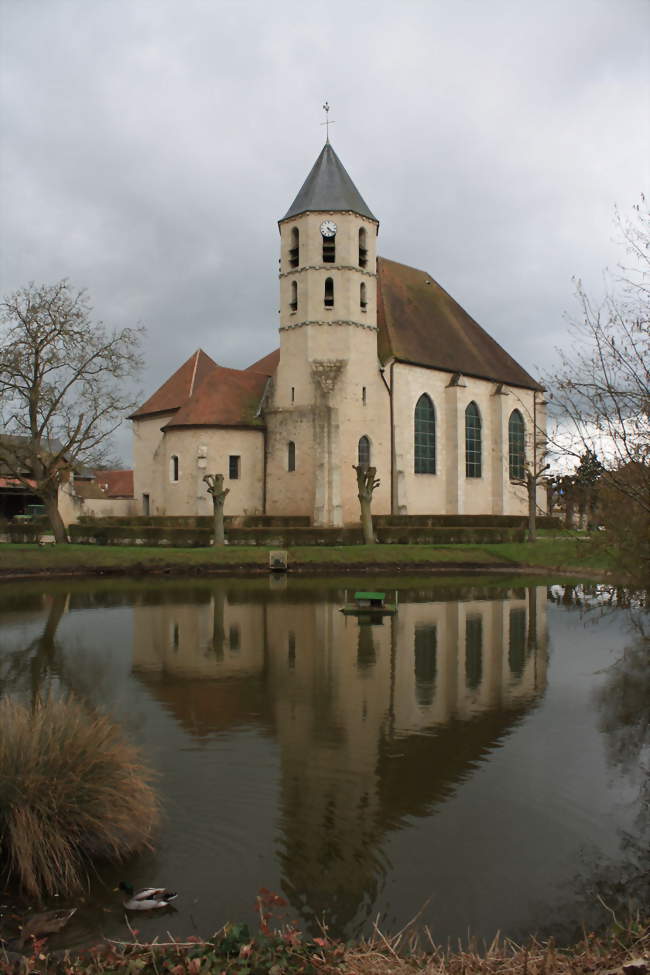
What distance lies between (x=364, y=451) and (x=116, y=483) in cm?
5061

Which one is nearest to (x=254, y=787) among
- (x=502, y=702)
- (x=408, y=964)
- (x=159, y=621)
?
(x=408, y=964)

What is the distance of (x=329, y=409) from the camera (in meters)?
41.7

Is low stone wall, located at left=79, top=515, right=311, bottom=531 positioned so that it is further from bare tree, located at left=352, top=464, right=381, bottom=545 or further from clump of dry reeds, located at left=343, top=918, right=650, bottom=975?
clump of dry reeds, located at left=343, top=918, right=650, bottom=975

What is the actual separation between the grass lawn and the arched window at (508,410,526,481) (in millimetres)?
14361

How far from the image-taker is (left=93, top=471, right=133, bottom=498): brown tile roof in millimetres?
83000

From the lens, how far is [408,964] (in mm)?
4301

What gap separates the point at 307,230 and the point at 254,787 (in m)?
39.9

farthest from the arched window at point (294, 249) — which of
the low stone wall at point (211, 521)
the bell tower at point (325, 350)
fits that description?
the low stone wall at point (211, 521)

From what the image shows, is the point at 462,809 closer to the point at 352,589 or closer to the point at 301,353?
the point at 352,589

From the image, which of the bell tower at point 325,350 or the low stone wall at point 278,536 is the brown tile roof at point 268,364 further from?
the low stone wall at point 278,536

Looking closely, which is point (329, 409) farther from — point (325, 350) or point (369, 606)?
point (369, 606)

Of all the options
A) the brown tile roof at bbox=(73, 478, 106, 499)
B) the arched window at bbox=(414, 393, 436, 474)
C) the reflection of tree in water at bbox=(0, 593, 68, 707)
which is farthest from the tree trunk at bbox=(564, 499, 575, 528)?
the brown tile roof at bbox=(73, 478, 106, 499)

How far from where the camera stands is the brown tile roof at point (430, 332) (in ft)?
152

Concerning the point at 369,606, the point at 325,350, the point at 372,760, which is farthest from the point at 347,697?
the point at 325,350
